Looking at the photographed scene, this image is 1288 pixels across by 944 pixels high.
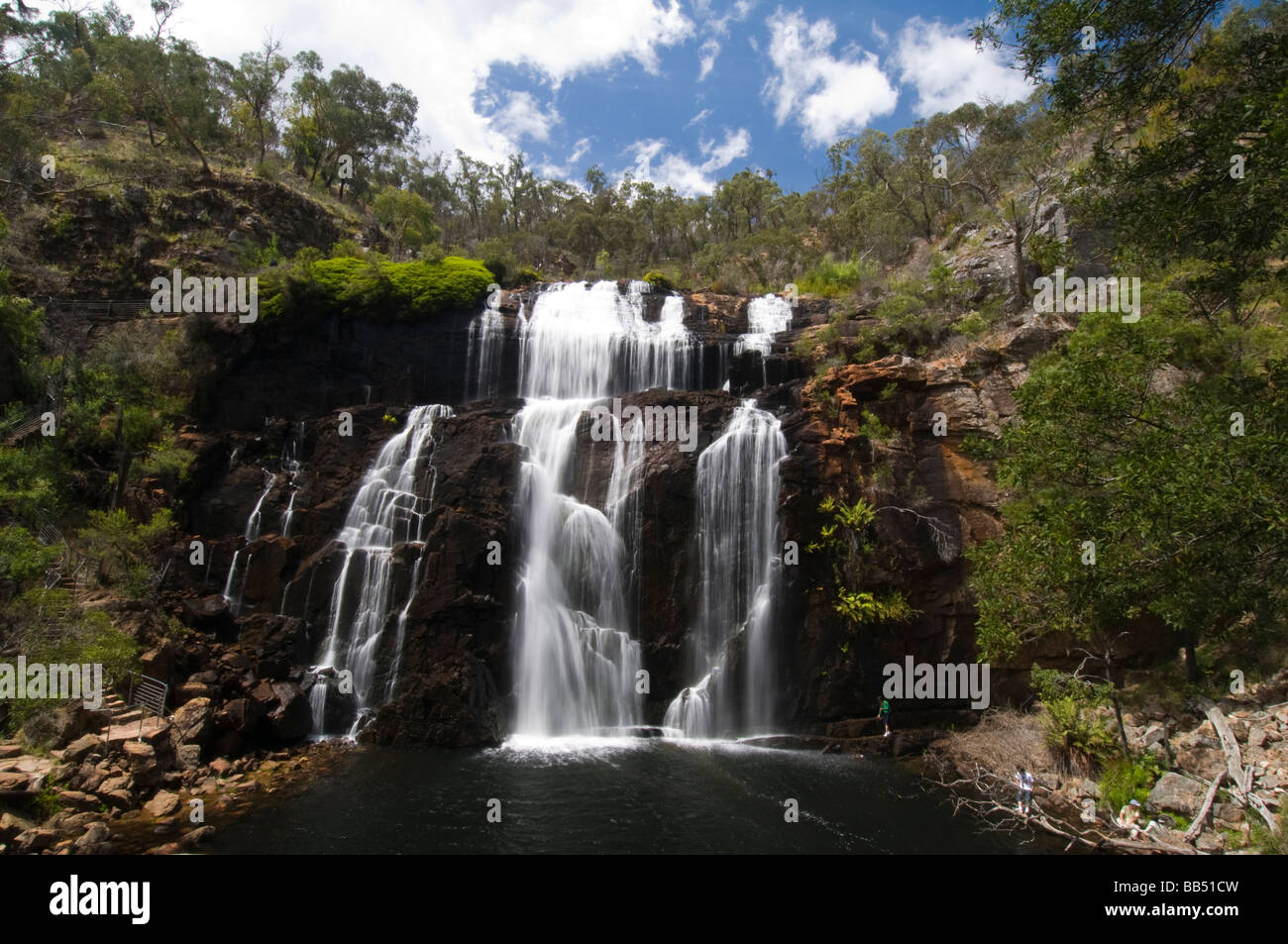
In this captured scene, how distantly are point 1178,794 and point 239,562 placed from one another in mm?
23082

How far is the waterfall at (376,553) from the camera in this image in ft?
60.0

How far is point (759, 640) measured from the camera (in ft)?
61.7

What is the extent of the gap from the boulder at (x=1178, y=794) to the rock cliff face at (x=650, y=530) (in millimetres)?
5680

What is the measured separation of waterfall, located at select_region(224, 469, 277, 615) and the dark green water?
729 cm

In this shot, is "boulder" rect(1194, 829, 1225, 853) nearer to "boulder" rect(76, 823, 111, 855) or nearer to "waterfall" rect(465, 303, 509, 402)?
"boulder" rect(76, 823, 111, 855)

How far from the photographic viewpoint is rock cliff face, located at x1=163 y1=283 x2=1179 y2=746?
59.3 ft

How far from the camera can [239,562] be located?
65.8 feet

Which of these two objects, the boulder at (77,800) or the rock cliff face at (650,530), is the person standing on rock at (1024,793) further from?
the boulder at (77,800)

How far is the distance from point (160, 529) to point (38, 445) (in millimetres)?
5803

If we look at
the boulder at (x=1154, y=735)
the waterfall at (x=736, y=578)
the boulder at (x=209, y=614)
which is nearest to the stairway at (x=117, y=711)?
the boulder at (x=209, y=614)

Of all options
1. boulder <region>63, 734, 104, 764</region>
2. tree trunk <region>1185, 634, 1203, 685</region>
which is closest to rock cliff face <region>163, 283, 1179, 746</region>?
tree trunk <region>1185, 634, 1203, 685</region>
